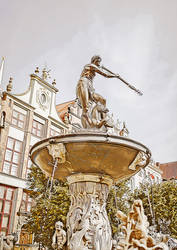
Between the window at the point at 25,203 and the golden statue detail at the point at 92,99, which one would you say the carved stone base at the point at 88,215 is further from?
the window at the point at 25,203

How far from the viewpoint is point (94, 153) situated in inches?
192

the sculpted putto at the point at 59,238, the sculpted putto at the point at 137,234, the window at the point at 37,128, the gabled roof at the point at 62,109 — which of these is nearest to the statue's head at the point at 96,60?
the sculpted putto at the point at 137,234

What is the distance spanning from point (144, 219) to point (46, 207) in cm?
953

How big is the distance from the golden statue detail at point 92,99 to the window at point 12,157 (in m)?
14.0

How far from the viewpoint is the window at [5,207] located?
56.3 feet

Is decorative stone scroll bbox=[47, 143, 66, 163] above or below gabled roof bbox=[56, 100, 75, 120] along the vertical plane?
below

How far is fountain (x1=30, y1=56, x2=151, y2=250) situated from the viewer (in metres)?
4.81

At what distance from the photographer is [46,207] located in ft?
43.9

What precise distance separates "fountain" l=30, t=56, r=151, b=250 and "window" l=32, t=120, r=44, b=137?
15.8 m

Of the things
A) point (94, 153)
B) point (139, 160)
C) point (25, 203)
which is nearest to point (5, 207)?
point (25, 203)

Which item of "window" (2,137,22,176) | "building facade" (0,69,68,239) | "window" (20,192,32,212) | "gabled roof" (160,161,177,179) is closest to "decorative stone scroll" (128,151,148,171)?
"building facade" (0,69,68,239)

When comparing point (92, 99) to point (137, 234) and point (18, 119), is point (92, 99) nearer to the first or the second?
point (137, 234)

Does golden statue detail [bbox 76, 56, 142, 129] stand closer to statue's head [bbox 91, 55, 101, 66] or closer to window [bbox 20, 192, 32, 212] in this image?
statue's head [bbox 91, 55, 101, 66]

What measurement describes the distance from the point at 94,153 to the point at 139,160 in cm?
108
